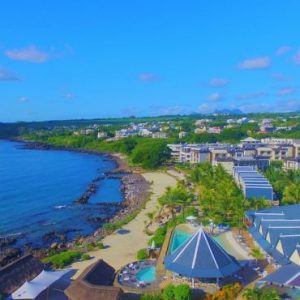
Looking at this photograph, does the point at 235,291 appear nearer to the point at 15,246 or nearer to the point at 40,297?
the point at 40,297

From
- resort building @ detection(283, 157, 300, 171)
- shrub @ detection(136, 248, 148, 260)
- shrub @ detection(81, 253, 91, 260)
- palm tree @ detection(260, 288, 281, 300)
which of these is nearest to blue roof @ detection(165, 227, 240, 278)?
palm tree @ detection(260, 288, 281, 300)

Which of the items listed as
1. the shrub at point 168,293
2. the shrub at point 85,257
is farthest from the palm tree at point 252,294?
the shrub at point 85,257

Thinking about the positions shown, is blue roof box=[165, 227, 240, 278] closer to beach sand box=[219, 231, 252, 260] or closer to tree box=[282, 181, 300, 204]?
beach sand box=[219, 231, 252, 260]

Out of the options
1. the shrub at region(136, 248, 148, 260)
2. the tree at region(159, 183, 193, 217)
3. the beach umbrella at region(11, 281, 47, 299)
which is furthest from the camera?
the tree at region(159, 183, 193, 217)

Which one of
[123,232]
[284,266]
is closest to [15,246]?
[123,232]

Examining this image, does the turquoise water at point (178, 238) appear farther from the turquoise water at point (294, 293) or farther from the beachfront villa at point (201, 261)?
the turquoise water at point (294, 293)

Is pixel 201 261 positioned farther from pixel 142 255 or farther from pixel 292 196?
pixel 292 196
